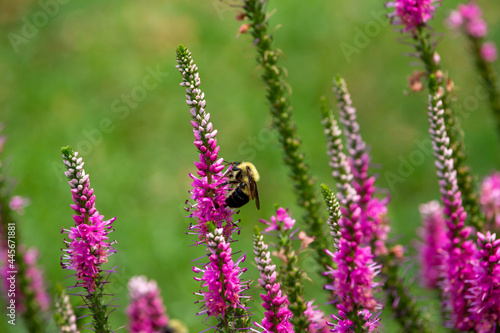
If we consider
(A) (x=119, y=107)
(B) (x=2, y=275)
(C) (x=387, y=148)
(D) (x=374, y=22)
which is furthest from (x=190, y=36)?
(B) (x=2, y=275)

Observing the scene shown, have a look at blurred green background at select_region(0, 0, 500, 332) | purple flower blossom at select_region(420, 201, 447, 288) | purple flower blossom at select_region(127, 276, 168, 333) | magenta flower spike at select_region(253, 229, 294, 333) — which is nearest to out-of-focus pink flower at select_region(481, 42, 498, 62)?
purple flower blossom at select_region(420, 201, 447, 288)

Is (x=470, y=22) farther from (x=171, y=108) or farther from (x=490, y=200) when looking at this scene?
(x=171, y=108)

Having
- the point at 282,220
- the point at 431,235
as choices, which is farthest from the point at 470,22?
the point at 282,220

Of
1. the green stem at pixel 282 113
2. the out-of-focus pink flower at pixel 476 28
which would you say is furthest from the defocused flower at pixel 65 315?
the out-of-focus pink flower at pixel 476 28

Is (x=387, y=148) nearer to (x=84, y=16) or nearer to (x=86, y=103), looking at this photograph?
(x=86, y=103)

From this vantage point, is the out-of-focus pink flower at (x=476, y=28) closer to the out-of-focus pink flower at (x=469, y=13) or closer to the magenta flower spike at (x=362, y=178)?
the out-of-focus pink flower at (x=469, y=13)

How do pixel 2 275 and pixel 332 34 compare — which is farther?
pixel 332 34
